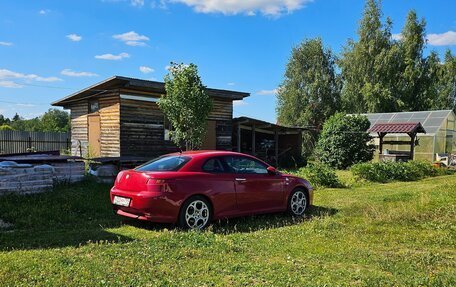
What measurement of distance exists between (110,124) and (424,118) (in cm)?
2185

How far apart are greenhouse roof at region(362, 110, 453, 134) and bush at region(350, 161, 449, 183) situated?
32.0ft

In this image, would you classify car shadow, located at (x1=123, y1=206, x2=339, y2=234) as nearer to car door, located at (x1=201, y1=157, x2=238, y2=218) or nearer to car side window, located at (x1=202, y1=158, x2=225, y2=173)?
car door, located at (x1=201, y1=157, x2=238, y2=218)

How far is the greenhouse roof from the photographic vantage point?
26.6 meters

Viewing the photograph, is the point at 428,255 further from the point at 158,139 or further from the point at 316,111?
the point at 316,111

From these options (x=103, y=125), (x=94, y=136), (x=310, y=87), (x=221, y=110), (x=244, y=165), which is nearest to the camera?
(x=244, y=165)

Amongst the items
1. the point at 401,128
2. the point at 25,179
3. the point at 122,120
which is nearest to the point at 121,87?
the point at 122,120

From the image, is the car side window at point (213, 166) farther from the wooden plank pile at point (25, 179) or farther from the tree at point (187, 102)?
the tree at point (187, 102)

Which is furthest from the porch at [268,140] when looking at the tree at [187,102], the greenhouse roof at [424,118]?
the greenhouse roof at [424,118]

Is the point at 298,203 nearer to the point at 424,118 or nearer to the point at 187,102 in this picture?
the point at 187,102

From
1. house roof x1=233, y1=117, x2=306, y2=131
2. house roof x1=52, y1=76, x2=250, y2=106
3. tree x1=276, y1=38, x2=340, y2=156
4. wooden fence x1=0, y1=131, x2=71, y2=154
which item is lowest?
wooden fence x1=0, y1=131, x2=71, y2=154

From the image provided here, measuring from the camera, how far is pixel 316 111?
4278 centimetres

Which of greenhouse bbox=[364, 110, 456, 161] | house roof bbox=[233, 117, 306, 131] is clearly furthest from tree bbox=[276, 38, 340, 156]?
house roof bbox=[233, 117, 306, 131]

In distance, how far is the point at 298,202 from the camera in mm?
8672

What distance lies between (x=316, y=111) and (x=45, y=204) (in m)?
37.3
